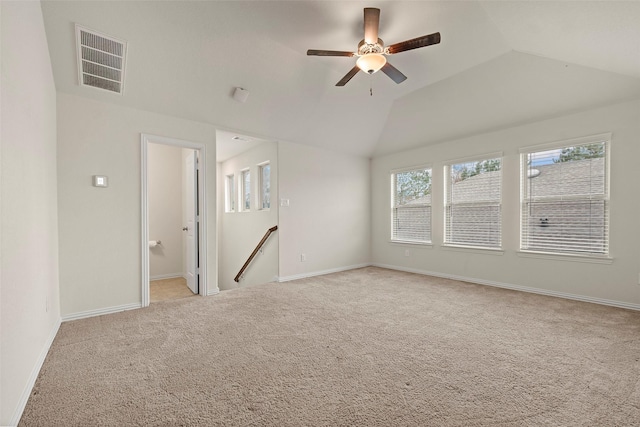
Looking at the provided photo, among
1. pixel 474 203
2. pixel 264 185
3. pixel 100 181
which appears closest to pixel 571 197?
pixel 474 203

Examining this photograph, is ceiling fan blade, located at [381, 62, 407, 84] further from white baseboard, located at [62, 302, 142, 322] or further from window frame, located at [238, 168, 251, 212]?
window frame, located at [238, 168, 251, 212]

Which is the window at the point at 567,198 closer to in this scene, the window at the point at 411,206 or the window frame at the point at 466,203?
the window frame at the point at 466,203

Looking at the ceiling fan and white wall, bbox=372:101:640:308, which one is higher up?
the ceiling fan

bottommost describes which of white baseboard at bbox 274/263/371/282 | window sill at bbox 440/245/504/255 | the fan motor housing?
white baseboard at bbox 274/263/371/282

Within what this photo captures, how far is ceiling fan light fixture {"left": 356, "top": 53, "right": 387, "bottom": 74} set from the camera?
2.67 m

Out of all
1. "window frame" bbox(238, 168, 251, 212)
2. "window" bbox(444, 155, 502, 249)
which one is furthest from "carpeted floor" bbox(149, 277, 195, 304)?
"window" bbox(444, 155, 502, 249)

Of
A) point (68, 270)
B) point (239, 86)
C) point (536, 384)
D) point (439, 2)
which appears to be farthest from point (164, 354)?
point (439, 2)

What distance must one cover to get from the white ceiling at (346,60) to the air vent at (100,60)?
0.23 feet

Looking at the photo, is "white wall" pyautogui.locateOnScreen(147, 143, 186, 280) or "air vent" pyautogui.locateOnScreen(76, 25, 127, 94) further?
"white wall" pyautogui.locateOnScreen(147, 143, 186, 280)

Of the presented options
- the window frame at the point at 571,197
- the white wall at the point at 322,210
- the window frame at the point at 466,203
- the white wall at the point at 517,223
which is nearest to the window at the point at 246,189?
the white wall at the point at 322,210

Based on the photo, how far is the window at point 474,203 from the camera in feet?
15.0

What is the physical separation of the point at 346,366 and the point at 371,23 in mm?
2794

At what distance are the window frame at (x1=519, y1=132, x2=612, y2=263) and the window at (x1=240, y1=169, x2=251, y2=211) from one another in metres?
4.95

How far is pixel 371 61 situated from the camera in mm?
2699
